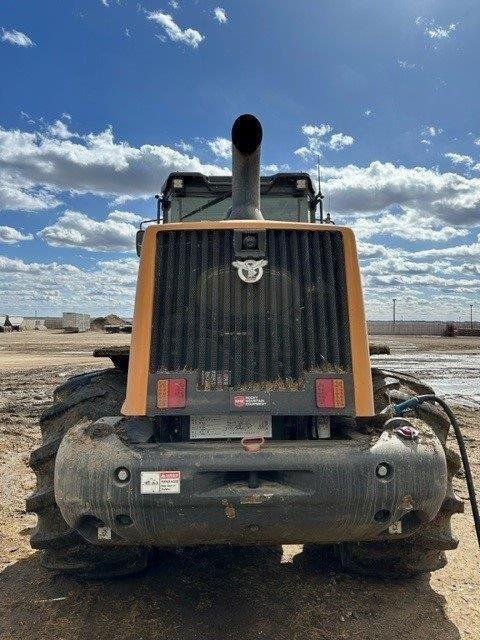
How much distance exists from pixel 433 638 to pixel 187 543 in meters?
1.43

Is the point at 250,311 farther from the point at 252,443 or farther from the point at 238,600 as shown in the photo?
the point at 238,600

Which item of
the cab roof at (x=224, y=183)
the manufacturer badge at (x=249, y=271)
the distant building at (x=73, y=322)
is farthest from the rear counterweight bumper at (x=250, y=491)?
the distant building at (x=73, y=322)

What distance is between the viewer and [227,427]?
3068 millimetres

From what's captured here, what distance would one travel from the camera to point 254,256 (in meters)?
3.21

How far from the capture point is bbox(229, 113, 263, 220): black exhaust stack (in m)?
3.30

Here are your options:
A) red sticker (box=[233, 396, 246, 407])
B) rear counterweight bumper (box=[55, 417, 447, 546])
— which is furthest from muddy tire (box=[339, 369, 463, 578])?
red sticker (box=[233, 396, 246, 407])

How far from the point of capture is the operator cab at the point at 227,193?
525 cm

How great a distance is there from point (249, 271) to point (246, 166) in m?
0.76

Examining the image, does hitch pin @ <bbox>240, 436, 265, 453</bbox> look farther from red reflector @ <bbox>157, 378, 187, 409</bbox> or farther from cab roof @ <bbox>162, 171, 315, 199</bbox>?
cab roof @ <bbox>162, 171, 315, 199</bbox>

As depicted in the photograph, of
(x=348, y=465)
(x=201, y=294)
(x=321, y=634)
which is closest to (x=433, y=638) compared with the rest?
(x=321, y=634)

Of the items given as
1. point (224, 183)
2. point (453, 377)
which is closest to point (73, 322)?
point (453, 377)

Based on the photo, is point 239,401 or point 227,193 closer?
point 239,401

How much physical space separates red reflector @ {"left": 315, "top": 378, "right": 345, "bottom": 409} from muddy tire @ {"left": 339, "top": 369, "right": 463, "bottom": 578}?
20.2 inches

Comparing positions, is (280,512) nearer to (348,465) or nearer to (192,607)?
(348,465)
